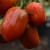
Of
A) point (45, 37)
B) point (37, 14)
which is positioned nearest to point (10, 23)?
point (37, 14)

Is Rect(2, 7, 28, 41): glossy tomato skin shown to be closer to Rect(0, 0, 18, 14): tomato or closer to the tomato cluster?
the tomato cluster

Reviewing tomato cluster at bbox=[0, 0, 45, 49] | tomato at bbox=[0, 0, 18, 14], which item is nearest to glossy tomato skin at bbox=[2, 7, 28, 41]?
tomato cluster at bbox=[0, 0, 45, 49]

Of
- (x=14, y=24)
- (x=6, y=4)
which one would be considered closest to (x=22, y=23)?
(x=14, y=24)

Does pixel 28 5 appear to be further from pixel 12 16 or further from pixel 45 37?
pixel 45 37

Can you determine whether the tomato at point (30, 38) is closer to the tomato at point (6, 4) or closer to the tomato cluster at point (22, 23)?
the tomato cluster at point (22, 23)

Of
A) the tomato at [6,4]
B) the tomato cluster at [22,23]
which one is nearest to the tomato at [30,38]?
the tomato cluster at [22,23]

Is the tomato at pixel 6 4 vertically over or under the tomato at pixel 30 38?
over

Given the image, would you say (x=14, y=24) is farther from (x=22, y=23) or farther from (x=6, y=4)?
(x=6, y=4)

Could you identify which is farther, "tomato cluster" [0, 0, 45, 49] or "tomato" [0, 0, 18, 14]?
"tomato" [0, 0, 18, 14]
